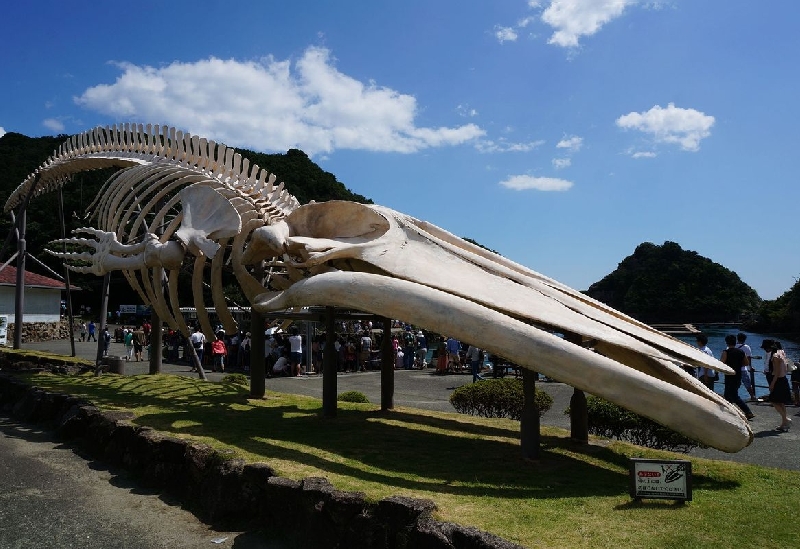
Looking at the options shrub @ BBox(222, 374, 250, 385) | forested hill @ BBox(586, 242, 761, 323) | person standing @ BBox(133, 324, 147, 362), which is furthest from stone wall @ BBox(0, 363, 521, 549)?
forested hill @ BBox(586, 242, 761, 323)

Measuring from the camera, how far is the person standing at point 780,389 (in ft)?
33.7

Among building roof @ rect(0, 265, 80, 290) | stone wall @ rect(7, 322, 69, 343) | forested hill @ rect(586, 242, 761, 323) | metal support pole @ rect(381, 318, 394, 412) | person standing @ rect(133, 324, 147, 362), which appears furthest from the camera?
forested hill @ rect(586, 242, 761, 323)

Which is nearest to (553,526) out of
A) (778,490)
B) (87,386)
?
(778,490)

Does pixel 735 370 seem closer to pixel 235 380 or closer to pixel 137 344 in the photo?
pixel 235 380

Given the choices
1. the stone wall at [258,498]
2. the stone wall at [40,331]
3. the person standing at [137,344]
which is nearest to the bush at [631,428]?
the stone wall at [258,498]

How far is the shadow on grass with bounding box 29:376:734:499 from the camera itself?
5.82m

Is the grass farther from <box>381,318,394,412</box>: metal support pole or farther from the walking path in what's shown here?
the walking path

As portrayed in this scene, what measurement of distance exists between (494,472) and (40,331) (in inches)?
1371

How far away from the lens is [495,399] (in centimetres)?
1112

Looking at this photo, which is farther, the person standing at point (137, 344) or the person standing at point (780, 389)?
the person standing at point (137, 344)

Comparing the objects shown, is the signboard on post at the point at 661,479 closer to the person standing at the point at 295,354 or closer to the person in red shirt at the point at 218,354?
the person standing at the point at 295,354

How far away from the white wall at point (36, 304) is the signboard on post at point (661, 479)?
35.6 metres

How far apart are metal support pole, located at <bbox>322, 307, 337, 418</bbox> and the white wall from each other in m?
30.1

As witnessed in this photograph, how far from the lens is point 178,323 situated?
10.3 metres
